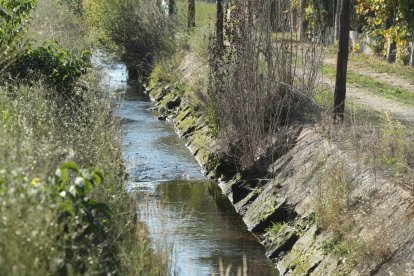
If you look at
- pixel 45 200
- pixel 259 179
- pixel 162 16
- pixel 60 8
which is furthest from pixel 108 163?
pixel 60 8

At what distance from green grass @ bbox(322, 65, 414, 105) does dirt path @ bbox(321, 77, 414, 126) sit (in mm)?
249

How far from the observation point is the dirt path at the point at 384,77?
56.9 ft

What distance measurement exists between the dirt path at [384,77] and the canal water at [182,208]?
Answer: 458cm

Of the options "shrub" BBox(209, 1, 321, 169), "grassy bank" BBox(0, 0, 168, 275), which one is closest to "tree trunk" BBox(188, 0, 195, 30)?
"shrub" BBox(209, 1, 321, 169)

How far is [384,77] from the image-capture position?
61.3 feet

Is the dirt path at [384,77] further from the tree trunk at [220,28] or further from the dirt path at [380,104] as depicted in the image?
the tree trunk at [220,28]

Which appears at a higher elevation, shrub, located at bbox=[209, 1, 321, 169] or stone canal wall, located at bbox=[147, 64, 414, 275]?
shrub, located at bbox=[209, 1, 321, 169]

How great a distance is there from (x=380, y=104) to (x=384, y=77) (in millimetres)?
4255

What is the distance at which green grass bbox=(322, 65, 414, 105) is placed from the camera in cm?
1553

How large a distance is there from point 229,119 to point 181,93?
624 centimetres

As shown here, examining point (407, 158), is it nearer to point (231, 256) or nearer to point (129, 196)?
point (231, 256)

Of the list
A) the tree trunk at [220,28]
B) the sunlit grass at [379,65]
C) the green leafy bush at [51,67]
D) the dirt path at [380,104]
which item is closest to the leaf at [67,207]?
the green leafy bush at [51,67]

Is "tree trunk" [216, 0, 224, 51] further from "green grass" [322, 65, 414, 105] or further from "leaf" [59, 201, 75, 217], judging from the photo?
"leaf" [59, 201, 75, 217]

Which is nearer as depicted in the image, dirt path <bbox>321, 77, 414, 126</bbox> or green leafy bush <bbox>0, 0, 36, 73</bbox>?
green leafy bush <bbox>0, 0, 36, 73</bbox>
